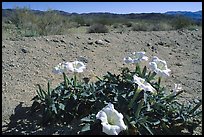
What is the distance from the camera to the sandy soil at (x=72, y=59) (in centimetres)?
468

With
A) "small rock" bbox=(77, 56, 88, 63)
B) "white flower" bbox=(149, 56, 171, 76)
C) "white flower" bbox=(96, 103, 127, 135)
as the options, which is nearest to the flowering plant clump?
"white flower" bbox=(149, 56, 171, 76)

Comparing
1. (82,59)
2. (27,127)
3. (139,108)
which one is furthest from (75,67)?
(82,59)

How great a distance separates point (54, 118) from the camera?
398cm

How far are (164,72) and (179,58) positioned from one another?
520 cm

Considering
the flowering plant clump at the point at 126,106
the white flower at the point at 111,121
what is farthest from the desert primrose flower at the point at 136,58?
the white flower at the point at 111,121

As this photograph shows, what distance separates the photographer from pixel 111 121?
3.33 m

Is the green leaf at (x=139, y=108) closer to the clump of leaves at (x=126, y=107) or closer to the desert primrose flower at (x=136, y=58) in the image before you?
the clump of leaves at (x=126, y=107)

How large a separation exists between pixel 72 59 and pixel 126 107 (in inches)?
158

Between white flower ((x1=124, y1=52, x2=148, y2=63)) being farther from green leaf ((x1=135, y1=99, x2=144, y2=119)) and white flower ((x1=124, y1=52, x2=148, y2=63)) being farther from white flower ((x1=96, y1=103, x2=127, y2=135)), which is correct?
white flower ((x1=96, y1=103, x2=127, y2=135))

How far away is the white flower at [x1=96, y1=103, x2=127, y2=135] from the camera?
10.5 ft

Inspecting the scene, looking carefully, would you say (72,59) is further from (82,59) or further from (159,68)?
(159,68)

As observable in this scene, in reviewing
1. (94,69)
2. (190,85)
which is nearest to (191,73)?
(190,85)

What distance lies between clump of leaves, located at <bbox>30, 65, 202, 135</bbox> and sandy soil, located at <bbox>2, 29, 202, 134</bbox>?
0.90 feet

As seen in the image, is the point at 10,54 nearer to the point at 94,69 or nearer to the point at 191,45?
the point at 94,69
